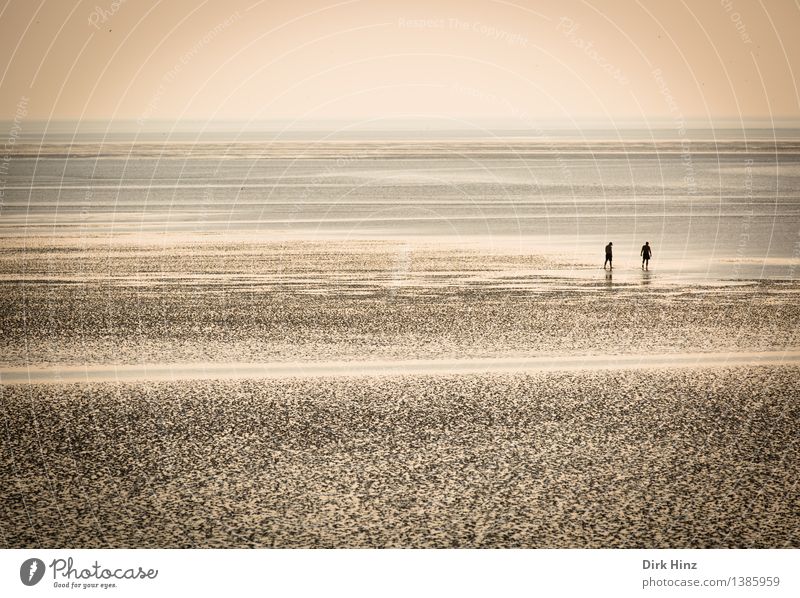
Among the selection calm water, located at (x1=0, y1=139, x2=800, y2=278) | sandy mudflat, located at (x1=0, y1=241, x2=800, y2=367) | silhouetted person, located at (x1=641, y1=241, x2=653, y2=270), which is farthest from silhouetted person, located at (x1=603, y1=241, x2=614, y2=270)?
calm water, located at (x1=0, y1=139, x2=800, y2=278)

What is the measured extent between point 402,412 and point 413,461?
2104mm

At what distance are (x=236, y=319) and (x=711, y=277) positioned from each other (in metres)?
12.1

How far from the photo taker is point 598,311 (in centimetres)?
2155

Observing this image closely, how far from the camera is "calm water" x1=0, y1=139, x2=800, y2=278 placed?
1303 inches

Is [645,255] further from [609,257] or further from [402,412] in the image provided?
[402,412]

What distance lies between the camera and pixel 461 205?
46406 mm

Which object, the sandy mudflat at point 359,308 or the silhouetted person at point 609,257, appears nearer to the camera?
the sandy mudflat at point 359,308

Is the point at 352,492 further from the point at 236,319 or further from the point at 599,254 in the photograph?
the point at 599,254

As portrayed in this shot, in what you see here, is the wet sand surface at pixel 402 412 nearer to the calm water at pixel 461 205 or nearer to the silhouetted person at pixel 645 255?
the silhouetted person at pixel 645 255

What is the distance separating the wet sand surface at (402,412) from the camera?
10414 millimetres

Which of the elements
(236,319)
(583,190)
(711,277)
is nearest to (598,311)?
(711,277)

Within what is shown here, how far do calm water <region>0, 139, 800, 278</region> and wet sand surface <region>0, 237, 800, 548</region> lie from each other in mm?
7376

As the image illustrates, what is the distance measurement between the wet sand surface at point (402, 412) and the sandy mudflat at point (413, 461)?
0.04m

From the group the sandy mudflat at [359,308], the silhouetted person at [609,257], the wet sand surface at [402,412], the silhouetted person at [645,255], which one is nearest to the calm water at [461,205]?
the silhouetted person at [645,255]
